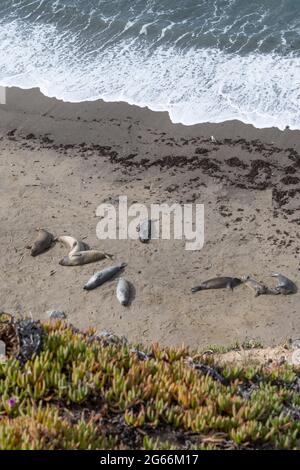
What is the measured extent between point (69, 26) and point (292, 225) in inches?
515

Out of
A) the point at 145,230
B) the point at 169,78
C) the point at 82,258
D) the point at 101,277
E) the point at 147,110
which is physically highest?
the point at 169,78

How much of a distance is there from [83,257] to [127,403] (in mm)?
7296

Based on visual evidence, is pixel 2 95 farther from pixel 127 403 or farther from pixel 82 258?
pixel 127 403

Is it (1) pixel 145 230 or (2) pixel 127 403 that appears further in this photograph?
(1) pixel 145 230

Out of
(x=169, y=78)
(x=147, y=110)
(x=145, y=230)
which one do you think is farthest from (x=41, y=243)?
(x=169, y=78)

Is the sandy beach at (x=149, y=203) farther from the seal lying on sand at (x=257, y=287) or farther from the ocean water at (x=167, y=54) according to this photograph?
the ocean water at (x=167, y=54)

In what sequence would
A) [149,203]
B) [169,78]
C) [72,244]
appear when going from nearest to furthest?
[72,244] → [149,203] → [169,78]

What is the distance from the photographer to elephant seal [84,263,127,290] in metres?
12.9

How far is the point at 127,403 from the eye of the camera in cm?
632

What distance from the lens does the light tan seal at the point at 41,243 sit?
1377cm

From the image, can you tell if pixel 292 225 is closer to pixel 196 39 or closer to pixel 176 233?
pixel 176 233

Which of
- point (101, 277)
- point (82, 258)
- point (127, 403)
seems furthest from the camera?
point (82, 258)

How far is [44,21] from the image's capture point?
23.9 metres

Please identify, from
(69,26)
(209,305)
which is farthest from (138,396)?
(69,26)
